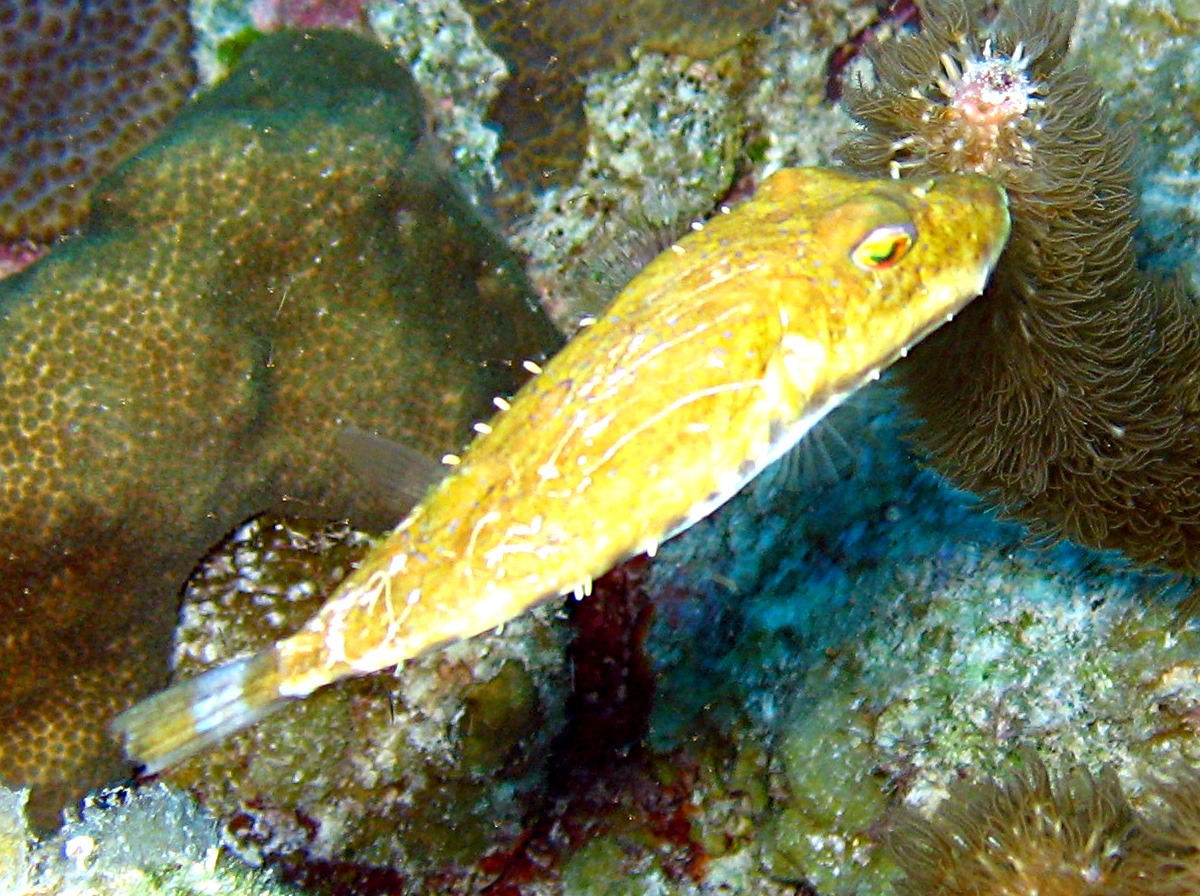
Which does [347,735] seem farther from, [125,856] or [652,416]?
[652,416]

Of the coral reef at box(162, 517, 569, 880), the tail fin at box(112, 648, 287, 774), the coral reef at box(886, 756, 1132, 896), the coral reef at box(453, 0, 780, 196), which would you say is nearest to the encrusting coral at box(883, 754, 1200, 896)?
the coral reef at box(886, 756, 1132, 896)

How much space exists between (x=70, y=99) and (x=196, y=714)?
14.5ft

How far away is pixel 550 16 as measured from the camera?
5.79 metres

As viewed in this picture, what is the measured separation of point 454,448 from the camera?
A: 16.6 ft

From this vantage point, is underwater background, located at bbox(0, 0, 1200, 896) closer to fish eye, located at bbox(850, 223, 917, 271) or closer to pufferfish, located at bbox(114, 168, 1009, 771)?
pufferfish, located at bbox(114, 168, 1009, 771)

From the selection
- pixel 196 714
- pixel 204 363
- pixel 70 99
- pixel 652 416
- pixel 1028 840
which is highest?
pixel 70 99

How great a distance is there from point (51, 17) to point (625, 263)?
442 cm

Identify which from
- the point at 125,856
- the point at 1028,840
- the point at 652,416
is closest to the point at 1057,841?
the point at 1028,840

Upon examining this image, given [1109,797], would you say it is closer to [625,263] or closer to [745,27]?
[625,263]

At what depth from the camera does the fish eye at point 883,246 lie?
9.78ft

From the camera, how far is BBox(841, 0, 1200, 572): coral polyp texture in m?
3.15

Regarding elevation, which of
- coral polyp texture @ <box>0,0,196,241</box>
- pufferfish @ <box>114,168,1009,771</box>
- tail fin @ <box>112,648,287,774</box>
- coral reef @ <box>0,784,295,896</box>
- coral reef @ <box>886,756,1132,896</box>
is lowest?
coral reef @ <box>886,756,1132,896</box>

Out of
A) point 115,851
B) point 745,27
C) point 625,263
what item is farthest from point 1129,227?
point 115,851

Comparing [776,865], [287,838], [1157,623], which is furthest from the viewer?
[776,865]
